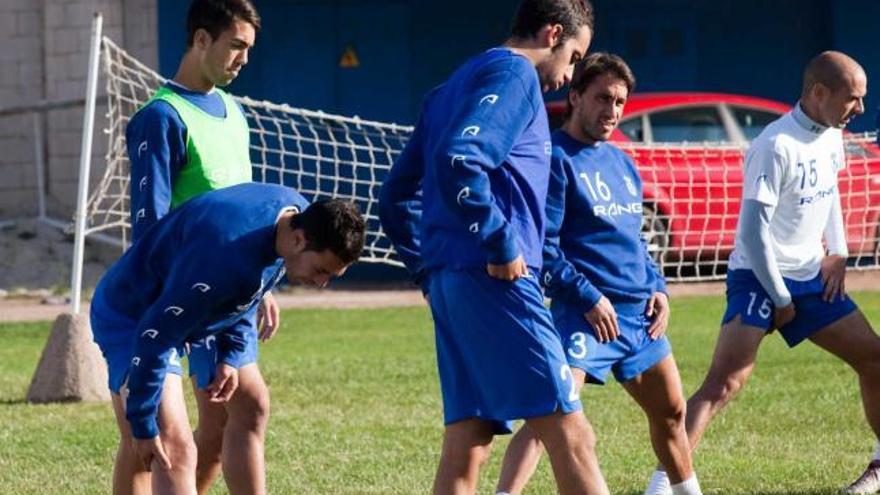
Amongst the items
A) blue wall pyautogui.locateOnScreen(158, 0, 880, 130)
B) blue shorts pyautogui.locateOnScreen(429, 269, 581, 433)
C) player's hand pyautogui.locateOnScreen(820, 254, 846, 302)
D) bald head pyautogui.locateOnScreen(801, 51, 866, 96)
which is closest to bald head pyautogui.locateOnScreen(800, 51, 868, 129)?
bald head pyautogui.locateOnScreen(801, 51, 866, 96)

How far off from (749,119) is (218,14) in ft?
39.0

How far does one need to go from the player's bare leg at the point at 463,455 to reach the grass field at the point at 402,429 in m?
2.08

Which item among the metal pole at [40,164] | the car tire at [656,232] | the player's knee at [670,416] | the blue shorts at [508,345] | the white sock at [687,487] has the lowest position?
the metal pole at [40,164]

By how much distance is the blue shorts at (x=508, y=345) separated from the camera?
19.5ft

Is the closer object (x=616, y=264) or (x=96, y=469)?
(x=616, y=264)

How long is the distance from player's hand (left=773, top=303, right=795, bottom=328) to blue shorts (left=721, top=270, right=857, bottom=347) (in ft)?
0.06

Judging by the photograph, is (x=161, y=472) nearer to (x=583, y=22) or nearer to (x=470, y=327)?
(x=470, y=327)

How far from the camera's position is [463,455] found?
20.0ft

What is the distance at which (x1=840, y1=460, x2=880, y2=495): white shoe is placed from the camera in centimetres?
803

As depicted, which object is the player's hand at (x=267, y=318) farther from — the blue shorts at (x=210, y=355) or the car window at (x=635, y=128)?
the car window at (x=635, y=128)

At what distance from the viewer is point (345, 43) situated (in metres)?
19.6

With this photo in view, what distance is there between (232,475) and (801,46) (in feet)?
47.8

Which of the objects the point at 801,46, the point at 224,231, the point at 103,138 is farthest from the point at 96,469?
the point at 801,46

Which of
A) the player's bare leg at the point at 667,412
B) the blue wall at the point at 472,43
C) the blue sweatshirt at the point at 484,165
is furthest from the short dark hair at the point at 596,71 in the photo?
the blue wall at the point at 472,43
